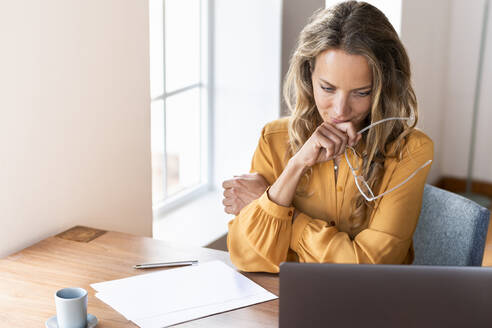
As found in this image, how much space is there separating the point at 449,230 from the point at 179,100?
1443 mm

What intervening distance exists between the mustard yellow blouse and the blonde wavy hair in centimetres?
4

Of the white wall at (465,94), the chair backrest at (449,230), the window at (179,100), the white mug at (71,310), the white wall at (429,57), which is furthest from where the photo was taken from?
the white wall at (465,94)

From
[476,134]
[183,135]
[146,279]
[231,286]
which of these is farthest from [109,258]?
[476,134]

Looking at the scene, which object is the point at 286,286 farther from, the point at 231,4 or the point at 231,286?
the point at 231,4

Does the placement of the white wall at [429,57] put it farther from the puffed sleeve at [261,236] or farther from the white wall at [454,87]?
the puffed sleeve at [261,236]

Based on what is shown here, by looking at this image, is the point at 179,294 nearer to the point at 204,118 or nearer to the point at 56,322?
the point at 56,322

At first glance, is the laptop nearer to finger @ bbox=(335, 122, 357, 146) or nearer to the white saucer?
the white saucer

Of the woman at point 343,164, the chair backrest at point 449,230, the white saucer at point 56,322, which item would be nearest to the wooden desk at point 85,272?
the white saucer at point 56,322

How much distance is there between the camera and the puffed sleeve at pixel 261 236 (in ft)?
5.82

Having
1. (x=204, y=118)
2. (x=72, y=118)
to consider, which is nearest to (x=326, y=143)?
(x=72, y=118)

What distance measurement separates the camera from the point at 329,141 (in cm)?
180

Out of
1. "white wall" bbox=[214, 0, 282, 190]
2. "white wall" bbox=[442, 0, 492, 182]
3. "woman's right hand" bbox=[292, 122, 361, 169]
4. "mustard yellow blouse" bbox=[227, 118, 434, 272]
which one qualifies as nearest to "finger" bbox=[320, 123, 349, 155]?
"woman's right hand" bbox=[292, 122, 361, 169]

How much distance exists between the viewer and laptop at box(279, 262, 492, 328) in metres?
1.20

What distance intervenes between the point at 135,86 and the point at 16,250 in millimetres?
689
